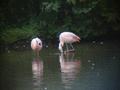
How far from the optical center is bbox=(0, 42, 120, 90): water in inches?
277

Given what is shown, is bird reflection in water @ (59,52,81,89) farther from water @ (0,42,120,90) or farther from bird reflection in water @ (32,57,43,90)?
bird reflection in water @ (32,57,43,90)

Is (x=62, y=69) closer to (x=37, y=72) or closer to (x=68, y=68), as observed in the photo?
(x=68, y=68)

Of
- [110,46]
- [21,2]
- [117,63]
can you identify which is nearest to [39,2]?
[21,2]

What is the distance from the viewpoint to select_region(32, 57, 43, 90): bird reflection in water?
729cm

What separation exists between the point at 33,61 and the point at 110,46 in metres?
2.65

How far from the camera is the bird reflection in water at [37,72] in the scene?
7.29 meters

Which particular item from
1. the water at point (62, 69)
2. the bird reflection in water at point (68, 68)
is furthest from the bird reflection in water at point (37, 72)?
the bird reflection in water at point (68, 68)

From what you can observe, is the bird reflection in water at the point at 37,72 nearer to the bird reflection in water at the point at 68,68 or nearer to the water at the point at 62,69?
the water at the point at 62,69

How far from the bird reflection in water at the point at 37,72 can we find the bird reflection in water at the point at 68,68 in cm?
38

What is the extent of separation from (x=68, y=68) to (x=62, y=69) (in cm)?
14

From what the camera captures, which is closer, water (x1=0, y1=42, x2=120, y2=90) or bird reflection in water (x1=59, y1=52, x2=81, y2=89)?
water (x1=0, y1=42, x2=120, y2=90)

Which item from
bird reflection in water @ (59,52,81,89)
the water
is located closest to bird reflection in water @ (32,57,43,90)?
the water

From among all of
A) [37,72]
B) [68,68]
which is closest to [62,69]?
[68,68]

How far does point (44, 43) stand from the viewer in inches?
520
